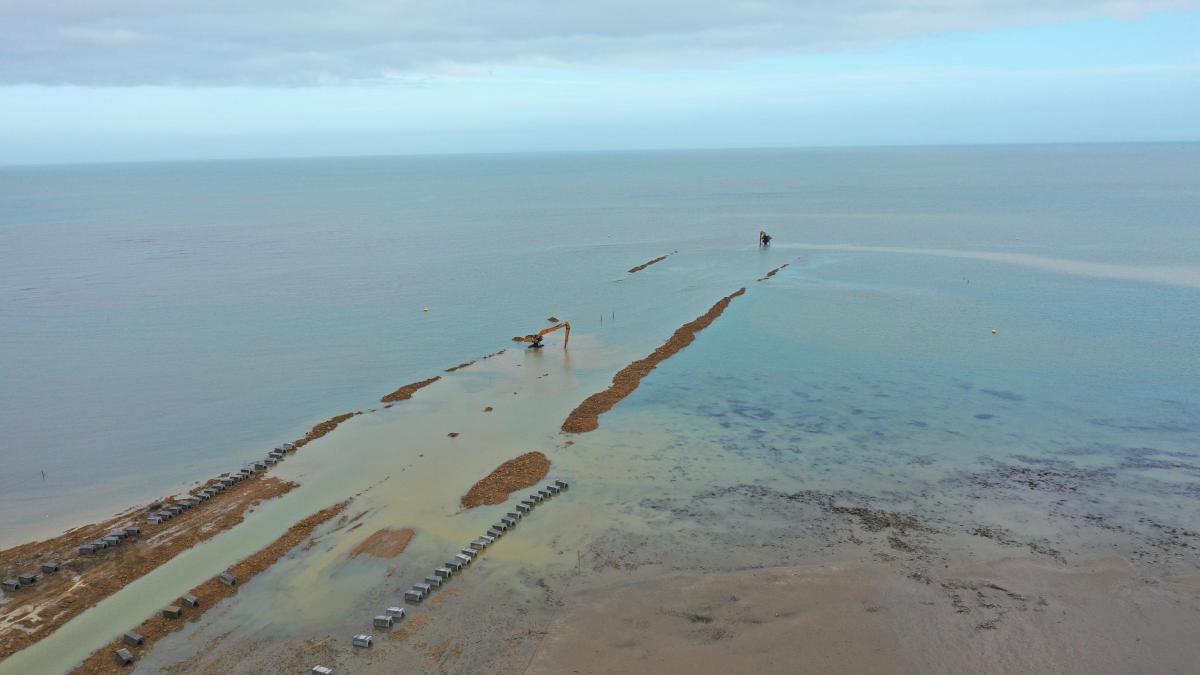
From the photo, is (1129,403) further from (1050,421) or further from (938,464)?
(938,464)

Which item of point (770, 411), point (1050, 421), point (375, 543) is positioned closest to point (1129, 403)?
point (1050, 421)

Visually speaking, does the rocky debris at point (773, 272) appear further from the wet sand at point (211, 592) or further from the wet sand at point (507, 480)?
the wet sand at point (211, 592)

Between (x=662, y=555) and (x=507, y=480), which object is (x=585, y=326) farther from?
(x=662, y=555)

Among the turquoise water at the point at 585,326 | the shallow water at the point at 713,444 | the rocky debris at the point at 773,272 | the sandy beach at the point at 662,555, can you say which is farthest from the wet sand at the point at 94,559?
the rocky debris at the point at 773,272

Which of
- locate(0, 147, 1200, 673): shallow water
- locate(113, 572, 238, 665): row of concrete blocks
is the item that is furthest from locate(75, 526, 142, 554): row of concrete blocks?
locate(113, 572, 238, 665): row of concrete blocks

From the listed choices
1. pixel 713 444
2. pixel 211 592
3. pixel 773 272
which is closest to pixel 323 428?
pixel 211 592
